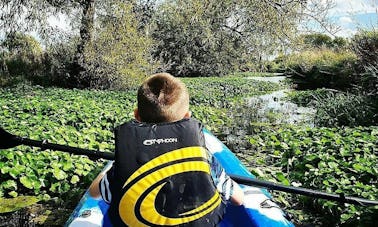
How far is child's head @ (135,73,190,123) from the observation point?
1.95 metres

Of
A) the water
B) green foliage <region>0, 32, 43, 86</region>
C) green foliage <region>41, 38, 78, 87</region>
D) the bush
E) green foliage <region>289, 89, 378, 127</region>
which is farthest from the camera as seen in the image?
the bush

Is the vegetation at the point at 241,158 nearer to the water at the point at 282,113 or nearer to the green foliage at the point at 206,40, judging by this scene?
the water at the point at 282,113

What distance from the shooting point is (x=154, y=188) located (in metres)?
1.87

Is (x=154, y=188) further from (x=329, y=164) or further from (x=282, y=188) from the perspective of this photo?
(x=329, y=164)

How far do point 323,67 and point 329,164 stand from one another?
1486 cm

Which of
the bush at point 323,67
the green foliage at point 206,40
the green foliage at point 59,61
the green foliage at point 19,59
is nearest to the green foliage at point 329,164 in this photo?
the bush at point 323,67

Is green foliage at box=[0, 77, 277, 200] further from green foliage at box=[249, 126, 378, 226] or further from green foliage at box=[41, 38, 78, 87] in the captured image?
green foliage at box=[41, 38, 78, 87]

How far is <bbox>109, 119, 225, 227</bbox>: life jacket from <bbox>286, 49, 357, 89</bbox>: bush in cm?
1376

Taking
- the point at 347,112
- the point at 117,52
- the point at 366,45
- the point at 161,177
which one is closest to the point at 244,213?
the point at 161,177

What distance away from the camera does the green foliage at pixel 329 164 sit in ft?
12.8

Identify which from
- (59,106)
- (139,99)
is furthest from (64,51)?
(139,99)

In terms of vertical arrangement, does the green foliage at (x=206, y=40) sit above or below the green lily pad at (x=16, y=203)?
above

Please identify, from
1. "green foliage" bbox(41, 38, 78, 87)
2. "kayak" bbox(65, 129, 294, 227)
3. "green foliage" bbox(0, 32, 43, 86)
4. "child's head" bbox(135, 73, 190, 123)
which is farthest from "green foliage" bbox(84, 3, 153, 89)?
"child's head" bbox(135, 73, 190, 123)

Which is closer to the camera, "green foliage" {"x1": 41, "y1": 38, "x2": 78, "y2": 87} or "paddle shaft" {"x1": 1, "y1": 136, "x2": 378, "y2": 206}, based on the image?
"paddle shaft" {"x1": 1, "y1": 136, "x2": 378, "y2": 206}
